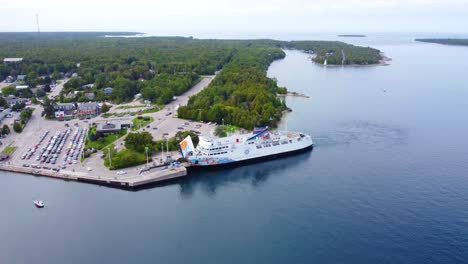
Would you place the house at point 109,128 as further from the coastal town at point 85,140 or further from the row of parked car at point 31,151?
the row of parked car at point 31,151

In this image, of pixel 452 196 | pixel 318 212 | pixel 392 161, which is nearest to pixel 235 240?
pixel 318 212

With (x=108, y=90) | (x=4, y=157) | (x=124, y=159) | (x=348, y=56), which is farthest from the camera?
(x=348, y=56)

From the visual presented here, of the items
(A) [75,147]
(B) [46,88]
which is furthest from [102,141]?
(B) [46,88]

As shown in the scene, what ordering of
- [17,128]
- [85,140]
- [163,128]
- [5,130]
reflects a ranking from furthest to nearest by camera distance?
1. [163,128]
2. [17,128]
3. [5,130]
4. [85,140]

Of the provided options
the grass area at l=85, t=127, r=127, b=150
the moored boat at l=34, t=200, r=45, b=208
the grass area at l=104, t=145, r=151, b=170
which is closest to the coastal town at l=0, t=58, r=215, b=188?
the grass area at l=85, t=127, r=127, b=150

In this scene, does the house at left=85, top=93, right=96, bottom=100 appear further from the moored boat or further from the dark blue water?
the moored boat

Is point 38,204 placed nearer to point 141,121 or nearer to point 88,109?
point 141,121

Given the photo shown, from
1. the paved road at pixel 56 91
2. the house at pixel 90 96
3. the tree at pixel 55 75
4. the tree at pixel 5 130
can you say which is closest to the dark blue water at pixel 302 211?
the tree at pixel 5 130

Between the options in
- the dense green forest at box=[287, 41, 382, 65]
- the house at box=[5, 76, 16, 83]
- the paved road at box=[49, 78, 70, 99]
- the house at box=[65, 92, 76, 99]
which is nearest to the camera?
the house at box=[65, 92, 76, 99]
